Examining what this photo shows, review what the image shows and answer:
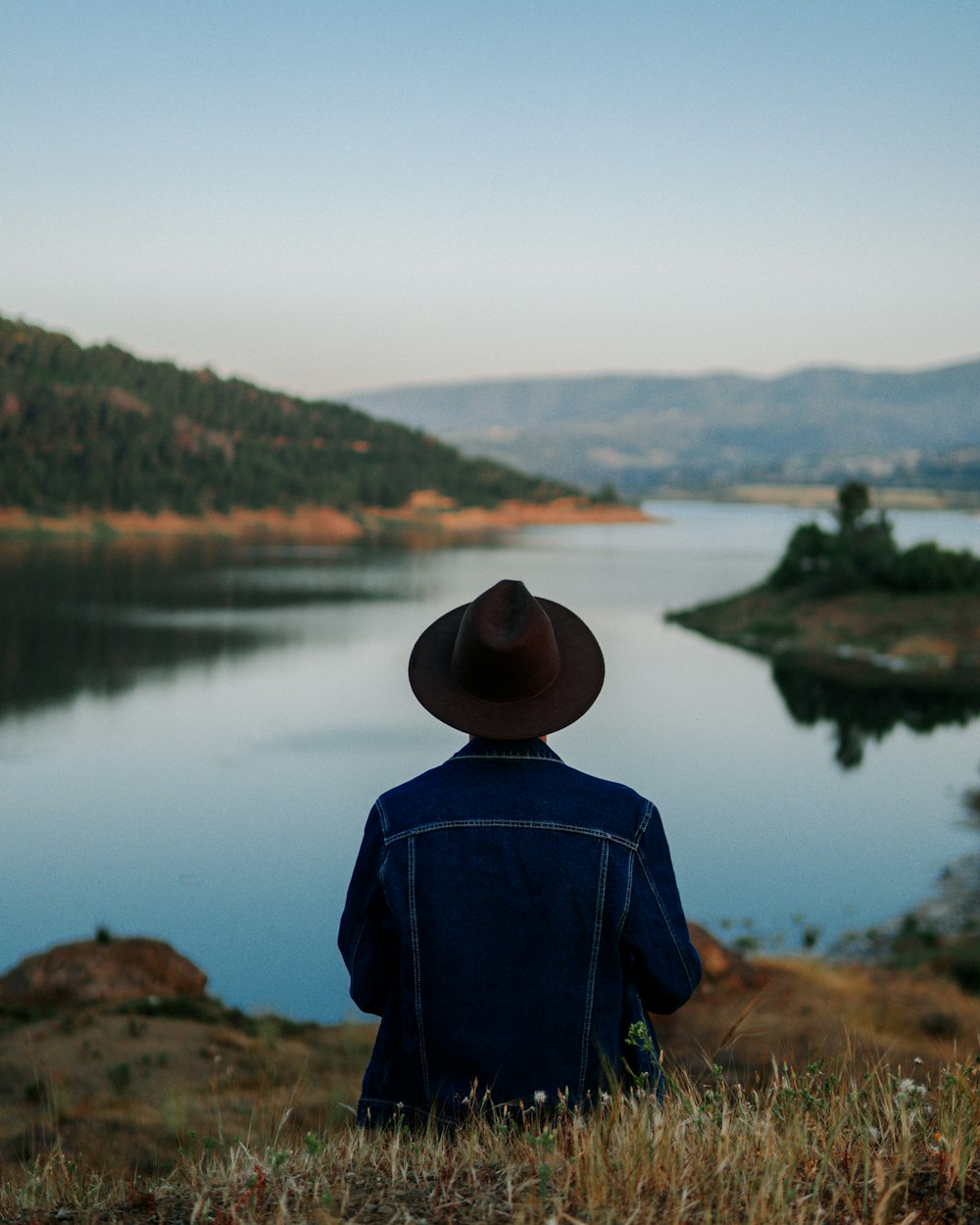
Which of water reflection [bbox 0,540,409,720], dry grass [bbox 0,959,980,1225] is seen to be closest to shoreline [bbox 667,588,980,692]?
water reflection [bbox 0,540,409,720]

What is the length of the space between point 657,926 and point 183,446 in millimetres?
96792

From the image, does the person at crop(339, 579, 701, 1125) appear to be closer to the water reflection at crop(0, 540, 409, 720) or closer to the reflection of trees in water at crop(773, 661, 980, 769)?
the reflection of trees in water at crop(773, 661, 980, 769)

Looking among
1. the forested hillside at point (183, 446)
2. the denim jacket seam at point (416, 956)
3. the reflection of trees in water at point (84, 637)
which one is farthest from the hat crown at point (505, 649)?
the forested hillside at point (183, 446)

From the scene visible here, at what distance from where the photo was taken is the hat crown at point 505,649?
206cm

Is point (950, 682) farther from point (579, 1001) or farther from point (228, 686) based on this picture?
point (579, 1001)

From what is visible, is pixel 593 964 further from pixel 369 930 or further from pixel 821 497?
pixel 821 497

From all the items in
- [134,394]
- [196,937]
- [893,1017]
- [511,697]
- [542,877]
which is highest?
[134,394]

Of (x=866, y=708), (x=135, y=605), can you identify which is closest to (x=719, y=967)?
(x=866, y=708)

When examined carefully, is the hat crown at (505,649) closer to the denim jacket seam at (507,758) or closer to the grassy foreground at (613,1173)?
the denim jacket seam at (507,758)

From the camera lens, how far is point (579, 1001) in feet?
7.04

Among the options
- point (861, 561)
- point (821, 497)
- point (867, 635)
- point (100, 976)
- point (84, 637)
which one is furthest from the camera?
point (821, 497)

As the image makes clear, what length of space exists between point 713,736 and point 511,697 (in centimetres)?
2157

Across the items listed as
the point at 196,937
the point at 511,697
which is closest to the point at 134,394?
the point at 196,937

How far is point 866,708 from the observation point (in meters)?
26.0
